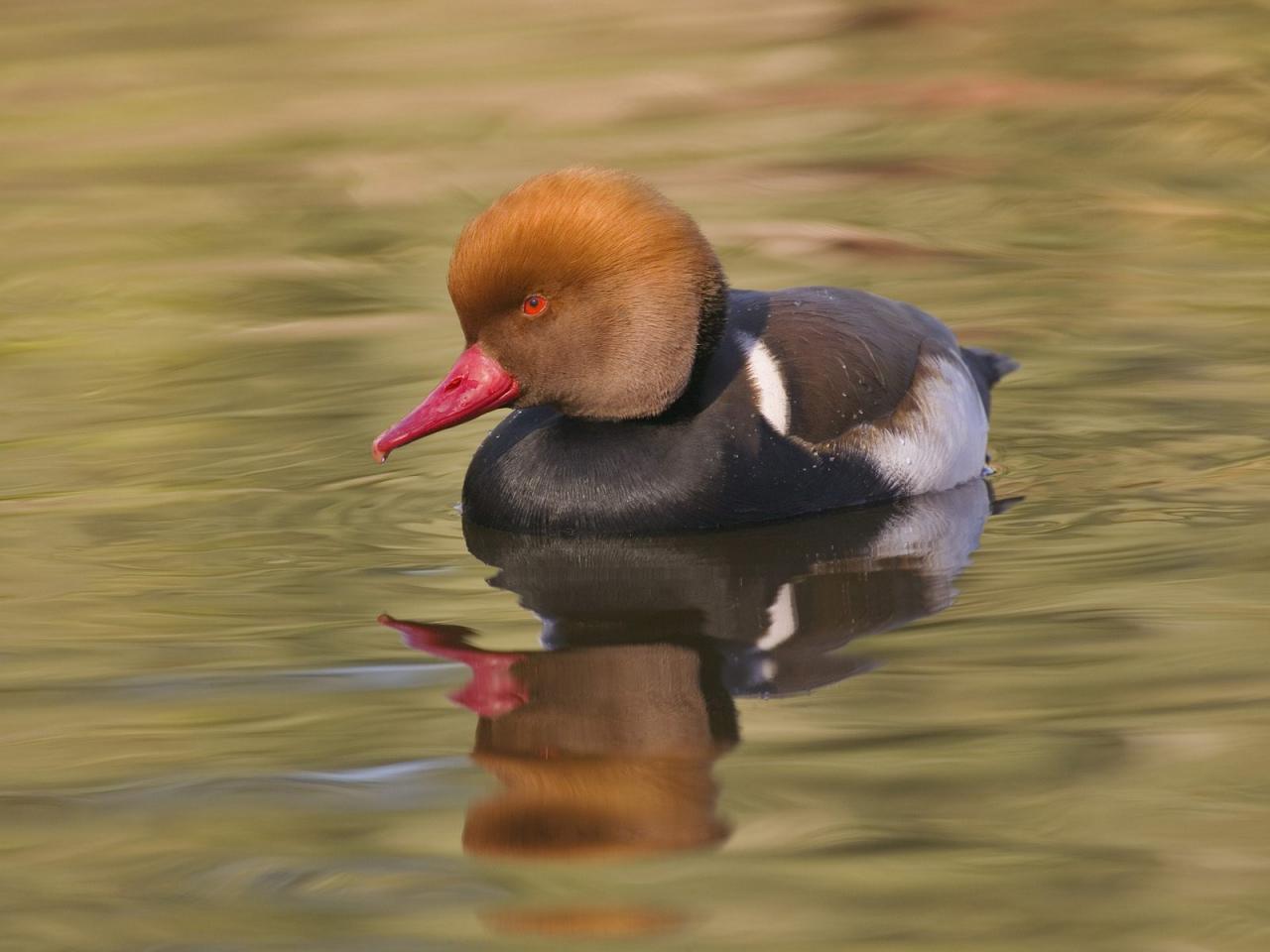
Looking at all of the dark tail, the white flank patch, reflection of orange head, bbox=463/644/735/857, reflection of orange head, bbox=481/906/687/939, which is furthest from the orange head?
reflection of orange head, bbox=481/906/687/939

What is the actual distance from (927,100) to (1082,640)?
8.62 metres

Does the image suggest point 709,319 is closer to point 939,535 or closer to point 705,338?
point 705,338

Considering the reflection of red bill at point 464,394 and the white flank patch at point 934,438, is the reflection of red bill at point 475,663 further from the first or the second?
the white flank patch at point 934,438

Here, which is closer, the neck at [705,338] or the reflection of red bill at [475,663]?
the reflection of red bill at [475,663]

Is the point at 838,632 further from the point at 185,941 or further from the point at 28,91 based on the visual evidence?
the point at 28,91

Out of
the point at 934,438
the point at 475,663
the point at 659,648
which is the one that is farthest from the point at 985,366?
the point at 475,663

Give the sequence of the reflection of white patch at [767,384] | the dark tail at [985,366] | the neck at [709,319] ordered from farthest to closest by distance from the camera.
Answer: the dark tail at [985,366] < the reflection of white patch at [767,384] < the neck at [709,319]

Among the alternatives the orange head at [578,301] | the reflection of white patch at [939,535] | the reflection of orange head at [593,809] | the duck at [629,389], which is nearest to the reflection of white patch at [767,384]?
the duck at [629,389]

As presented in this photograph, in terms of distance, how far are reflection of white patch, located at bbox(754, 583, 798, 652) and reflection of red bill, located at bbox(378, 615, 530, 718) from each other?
59 centimetres

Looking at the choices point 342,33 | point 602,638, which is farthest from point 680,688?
point 342,33

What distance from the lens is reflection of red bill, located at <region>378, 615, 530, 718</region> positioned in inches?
199

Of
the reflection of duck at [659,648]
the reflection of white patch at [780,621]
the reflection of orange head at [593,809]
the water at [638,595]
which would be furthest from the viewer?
the reflection of white patch at [780,621]

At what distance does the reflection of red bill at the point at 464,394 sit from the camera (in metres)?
6.45

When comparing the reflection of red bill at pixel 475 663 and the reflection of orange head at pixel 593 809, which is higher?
the reflection of orange head at pixel 593 809
